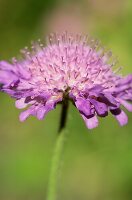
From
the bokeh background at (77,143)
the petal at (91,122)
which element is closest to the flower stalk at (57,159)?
the petal at (91,122)

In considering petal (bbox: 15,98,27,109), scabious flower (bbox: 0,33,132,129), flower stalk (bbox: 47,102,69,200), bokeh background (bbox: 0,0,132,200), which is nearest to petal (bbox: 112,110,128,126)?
scabious flower (bbox: 0,33,132,129)

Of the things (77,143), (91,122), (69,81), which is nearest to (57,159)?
(91,122)

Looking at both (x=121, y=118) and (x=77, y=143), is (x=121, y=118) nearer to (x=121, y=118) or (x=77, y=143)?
(x=121, y=118)

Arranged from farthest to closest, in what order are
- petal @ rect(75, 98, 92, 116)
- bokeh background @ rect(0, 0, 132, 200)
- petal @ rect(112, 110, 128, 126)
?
1. bokeh background @ rect(0, 0, 132, 200)
2. petal @ rect(112, 110, 128, 126)
3. petal @ rect(75, 98, 92, 116)

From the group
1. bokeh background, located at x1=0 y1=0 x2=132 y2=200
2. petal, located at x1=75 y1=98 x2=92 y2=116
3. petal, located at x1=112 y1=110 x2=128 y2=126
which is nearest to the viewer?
petal, located at x1=75 y1=98 x2=92 y2=116

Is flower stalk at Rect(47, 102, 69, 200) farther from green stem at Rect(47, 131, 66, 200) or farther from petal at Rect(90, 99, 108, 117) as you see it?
petal at Rect(90, 99, 108, 117)

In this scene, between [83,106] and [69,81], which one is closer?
[83,106]

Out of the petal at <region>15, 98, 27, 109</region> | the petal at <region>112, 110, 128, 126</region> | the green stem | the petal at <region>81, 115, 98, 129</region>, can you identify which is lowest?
the green stem
